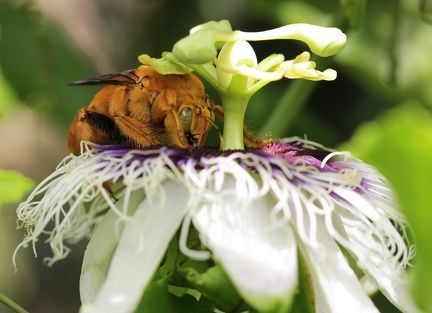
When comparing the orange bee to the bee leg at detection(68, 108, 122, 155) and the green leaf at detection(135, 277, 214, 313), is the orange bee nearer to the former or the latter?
the bee leg at detection(68, 108, 122, 155)

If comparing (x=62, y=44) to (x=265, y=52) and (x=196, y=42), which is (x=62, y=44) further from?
(x=196, y=42)

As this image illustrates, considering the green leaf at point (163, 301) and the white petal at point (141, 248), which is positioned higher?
the white petal at point (141, 248)

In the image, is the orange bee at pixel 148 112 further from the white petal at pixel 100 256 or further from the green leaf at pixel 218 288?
the green leaf at pixel 218 288

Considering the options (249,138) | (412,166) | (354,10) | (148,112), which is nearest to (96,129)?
(148,112)

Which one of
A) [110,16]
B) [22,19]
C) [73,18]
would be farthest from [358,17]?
[73,18]

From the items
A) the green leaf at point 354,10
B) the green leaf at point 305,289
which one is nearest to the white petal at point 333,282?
the green leaf at point 305,289

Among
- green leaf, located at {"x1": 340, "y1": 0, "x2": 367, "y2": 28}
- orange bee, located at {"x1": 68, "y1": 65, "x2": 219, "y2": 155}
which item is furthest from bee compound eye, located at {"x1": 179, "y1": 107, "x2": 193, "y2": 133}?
green leaf, located at {"x1": 340, "y1": 0, "x2": 367, "y2": 28}

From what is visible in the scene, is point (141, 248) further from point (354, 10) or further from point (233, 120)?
point (354, 10)
